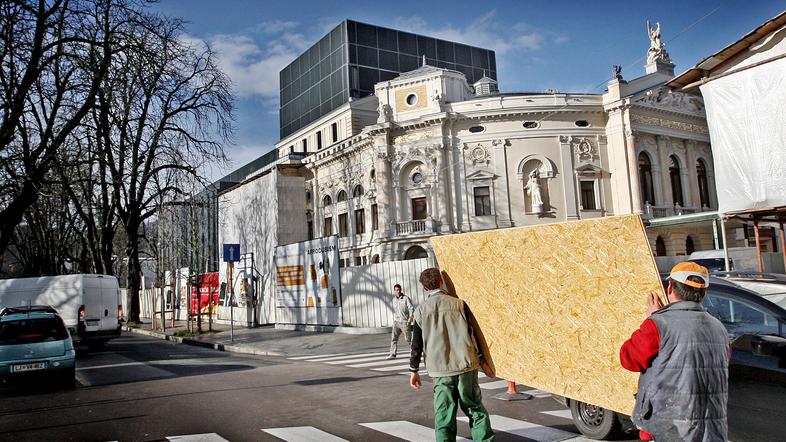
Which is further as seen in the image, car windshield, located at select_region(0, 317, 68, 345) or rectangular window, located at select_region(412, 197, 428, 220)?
rectangular window, located at select_region(412, 197, 428, 220)

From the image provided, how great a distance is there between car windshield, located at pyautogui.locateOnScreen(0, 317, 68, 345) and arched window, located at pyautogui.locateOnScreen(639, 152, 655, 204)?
40471 millimetres

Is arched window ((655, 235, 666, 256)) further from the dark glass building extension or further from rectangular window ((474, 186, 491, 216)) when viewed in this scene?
the dark glass building extension

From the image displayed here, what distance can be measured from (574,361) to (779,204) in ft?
42.0

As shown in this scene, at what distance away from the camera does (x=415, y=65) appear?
5791 cm

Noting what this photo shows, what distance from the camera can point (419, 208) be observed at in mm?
42125

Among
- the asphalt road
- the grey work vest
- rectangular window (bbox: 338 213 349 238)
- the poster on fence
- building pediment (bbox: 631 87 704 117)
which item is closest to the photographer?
the grey work vest

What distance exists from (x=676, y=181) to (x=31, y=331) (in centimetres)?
4581

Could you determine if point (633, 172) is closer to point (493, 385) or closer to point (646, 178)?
point (646, 178)

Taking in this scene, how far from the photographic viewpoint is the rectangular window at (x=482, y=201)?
40.8 m

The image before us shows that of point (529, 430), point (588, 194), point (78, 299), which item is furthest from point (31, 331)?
point (588, 194)

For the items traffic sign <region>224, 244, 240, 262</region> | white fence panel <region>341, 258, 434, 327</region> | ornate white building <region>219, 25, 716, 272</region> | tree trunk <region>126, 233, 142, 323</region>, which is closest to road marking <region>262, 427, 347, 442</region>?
white fence panel <region>341, 258, 434, 327</region>

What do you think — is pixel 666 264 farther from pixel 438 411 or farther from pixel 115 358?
pixel 438 411

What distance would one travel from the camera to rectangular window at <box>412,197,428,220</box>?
41.9m

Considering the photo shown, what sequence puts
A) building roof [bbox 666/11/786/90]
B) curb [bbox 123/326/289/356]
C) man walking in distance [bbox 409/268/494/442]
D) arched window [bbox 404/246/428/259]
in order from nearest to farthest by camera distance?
man walking in distance [bbox 409/268/494/442] < building roof [bbox 666/11/786/90] < curb [bbox 123/326/289/356] < arched window [bbox 404/246/428/259]
